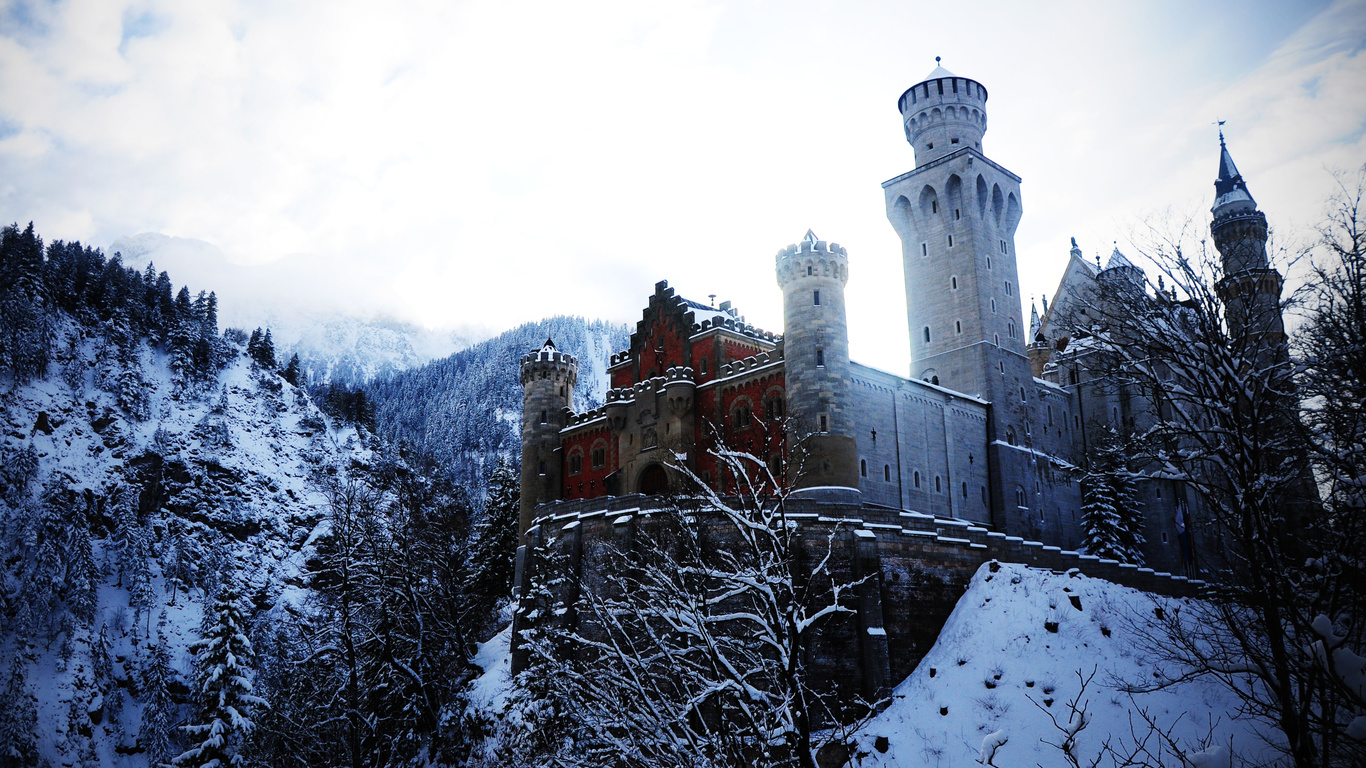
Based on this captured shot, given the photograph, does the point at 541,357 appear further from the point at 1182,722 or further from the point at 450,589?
the point at 1182,722

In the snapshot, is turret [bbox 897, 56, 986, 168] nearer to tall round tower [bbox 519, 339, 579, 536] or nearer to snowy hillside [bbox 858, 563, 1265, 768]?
tall round tower [bbox 519, 339, 579, 536]

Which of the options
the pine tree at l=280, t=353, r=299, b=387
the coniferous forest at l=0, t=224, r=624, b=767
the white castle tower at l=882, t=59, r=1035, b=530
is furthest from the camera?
the pine tree at l=280, t=353, r=299, b=387

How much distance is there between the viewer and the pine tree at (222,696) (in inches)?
1299

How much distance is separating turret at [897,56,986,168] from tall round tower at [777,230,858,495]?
17.6 m

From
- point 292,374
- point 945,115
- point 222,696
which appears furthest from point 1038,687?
point 292,374

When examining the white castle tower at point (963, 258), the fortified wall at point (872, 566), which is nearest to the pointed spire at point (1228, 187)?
the white castle tower at point (963, 258)

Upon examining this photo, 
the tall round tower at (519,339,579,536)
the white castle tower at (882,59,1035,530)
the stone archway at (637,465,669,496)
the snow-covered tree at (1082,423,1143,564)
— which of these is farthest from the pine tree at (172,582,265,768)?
the snow-covered tree at (1082,423,1143,564)

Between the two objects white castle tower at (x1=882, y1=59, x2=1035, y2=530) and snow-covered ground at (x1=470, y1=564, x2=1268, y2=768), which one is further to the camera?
white castle tower at (x1=882, y1=59, x2=1035, y2=530)

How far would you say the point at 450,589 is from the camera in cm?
3816

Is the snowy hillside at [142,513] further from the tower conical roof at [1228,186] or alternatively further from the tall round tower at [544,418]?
the tower conical roof at [1228,186]

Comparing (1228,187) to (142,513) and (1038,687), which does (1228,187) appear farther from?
(142,513)

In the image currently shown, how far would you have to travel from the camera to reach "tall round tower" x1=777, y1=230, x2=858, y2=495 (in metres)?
35.8

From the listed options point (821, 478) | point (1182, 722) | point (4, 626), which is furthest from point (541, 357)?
point (4, 626)

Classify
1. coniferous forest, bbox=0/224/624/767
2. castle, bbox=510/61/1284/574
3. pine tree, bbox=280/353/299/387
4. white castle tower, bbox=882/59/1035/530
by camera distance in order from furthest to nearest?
pine tree, bbox=280/353/299/387, white castle tower, bbox=882/59/1035/530, castle, bbox=510/61/1284/574, coniferous forest, bbox=0/224/624/767
